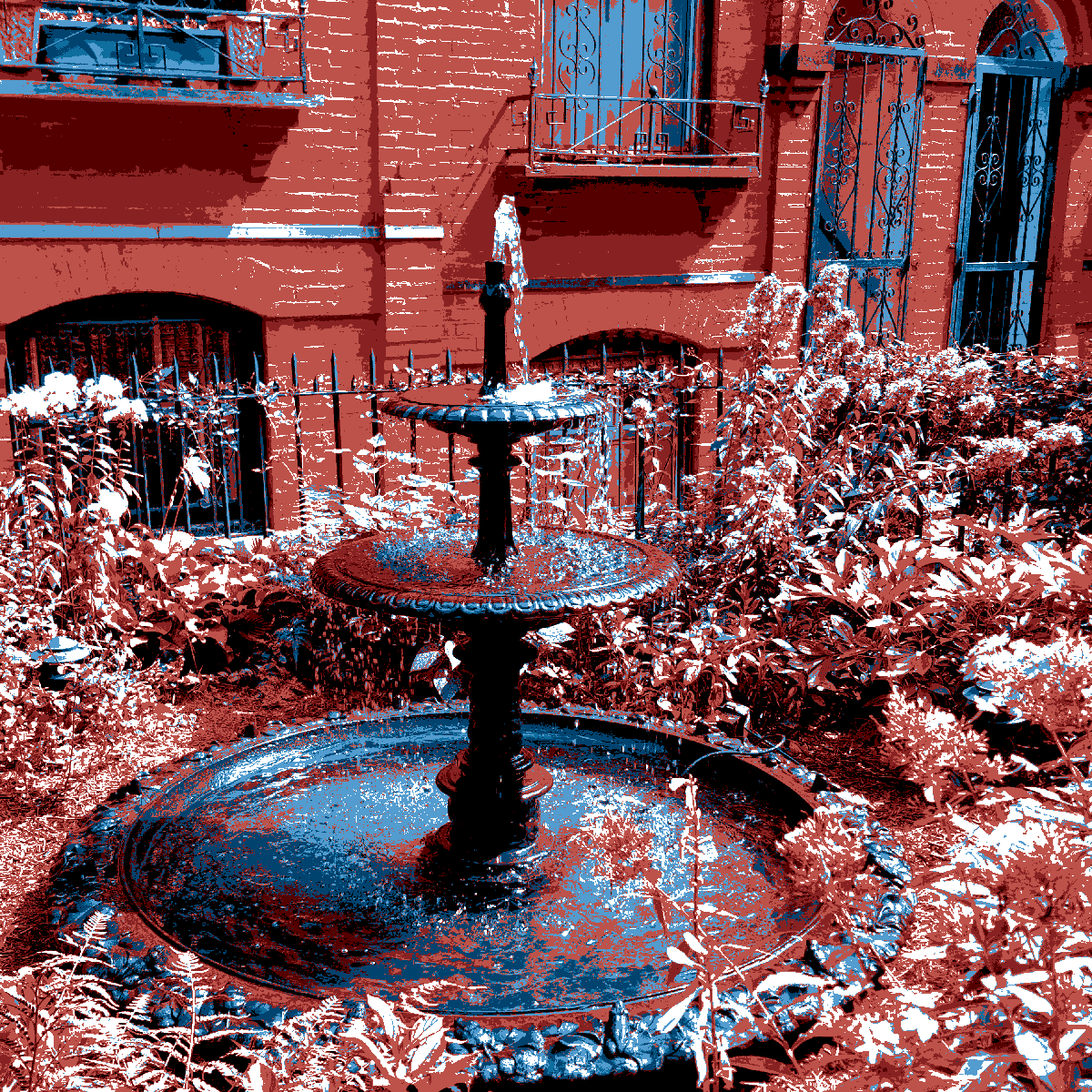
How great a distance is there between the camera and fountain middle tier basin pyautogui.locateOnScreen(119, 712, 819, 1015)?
8.66 feet

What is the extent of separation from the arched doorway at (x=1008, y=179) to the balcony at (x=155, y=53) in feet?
19.4

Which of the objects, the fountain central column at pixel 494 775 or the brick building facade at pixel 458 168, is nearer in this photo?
the fountain central column at pixel 494 775

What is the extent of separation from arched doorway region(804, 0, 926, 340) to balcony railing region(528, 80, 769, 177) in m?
0.86

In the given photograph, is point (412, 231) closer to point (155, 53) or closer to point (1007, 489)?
point (155, 53)

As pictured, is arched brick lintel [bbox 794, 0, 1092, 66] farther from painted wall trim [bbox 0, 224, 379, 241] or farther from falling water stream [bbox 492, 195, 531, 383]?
painted wall trim [bbox 0, 224, 379, 241]

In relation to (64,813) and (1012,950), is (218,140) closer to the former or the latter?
(64,813)

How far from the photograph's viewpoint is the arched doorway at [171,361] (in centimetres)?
648

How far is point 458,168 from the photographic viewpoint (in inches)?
278

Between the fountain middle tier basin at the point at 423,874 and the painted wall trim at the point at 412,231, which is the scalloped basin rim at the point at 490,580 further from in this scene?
the painted wall trim at the point at 412,231

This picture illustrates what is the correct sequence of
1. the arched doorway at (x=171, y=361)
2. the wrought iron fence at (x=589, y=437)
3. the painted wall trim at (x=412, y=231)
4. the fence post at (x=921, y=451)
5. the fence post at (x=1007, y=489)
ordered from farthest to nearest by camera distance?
the painted wall trim at (x=412, y=231)
the arched doorway at (x=171, y=361)
the wrought iron fence at (x=589, y=437)
the fence post at (x=1007, y=489)
the fence post at (x=921, y=451)

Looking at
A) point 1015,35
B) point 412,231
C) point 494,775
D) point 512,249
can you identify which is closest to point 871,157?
point 1015,35

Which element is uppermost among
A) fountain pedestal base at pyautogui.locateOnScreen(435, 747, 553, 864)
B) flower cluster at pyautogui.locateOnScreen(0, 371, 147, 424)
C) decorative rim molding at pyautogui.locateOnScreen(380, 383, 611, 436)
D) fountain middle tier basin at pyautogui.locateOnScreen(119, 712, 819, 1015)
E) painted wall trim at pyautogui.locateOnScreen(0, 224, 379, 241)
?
painted wall trim at pyautogui.locateOnScreen(0, 224, 379, 241)

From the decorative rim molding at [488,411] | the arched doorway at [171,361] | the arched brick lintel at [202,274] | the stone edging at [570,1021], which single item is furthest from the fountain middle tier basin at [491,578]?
the arched brick lintel at [202,274]

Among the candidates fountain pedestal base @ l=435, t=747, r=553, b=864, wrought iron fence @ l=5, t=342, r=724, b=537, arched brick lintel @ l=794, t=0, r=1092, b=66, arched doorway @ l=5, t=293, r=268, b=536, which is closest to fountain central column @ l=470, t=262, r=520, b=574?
fountain pedestal base @ l=435, t=747, r=553, b=864
